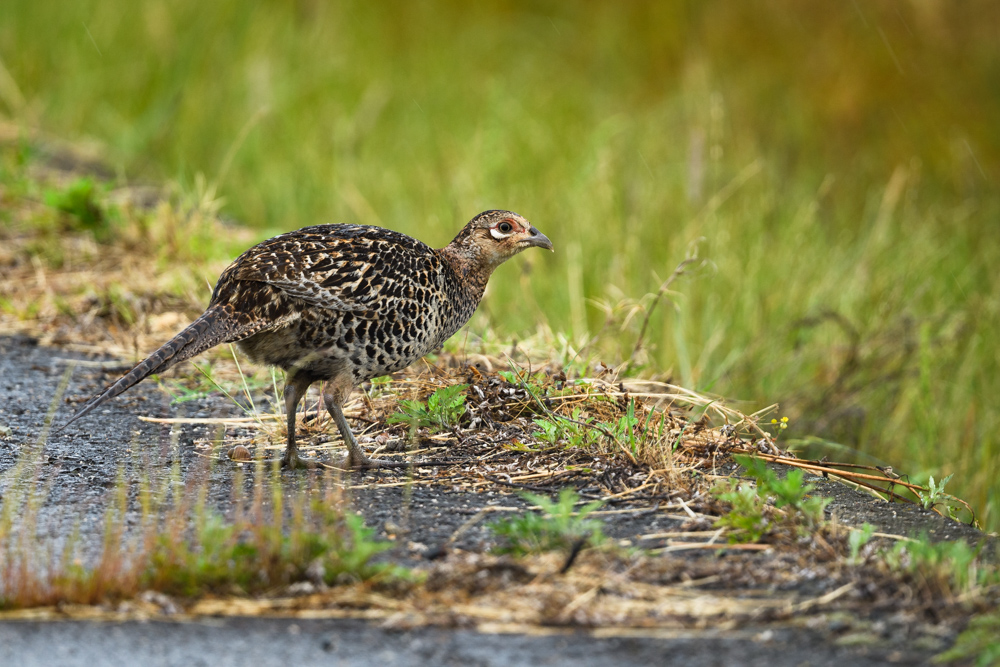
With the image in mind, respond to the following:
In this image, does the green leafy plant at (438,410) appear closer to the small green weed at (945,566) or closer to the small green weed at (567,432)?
the small green weed at (567,432)

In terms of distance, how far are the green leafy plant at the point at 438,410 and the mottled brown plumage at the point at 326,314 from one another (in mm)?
178

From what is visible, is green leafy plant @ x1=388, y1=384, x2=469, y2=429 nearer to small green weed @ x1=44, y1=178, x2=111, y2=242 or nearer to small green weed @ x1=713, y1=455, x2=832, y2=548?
small green weed @ x1=713, y1=455, x2=832, y2=548

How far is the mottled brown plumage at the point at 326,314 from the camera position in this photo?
3.99 m

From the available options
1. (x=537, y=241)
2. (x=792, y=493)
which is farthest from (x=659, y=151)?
(x=792, y=493)

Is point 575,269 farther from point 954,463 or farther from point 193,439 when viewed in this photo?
point 193,439

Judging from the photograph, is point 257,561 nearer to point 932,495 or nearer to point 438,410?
point 438,410

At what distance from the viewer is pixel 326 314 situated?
4.05m

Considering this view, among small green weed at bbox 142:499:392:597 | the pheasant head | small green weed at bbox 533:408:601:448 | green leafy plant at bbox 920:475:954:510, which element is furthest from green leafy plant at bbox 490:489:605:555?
the pheasant head

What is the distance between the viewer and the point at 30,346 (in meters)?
5.71

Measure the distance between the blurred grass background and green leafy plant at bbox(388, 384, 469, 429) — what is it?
1.13 m

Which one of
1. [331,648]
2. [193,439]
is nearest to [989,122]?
[193,439]

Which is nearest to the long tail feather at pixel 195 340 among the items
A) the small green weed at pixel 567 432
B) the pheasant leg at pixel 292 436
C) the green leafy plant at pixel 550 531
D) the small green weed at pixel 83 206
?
the pheasant leg at pixel 292 436

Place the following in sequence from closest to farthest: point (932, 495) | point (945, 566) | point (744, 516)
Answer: point (945, 566), point (744, 516), point (932, 495)

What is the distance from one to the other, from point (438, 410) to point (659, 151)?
5103 mm
